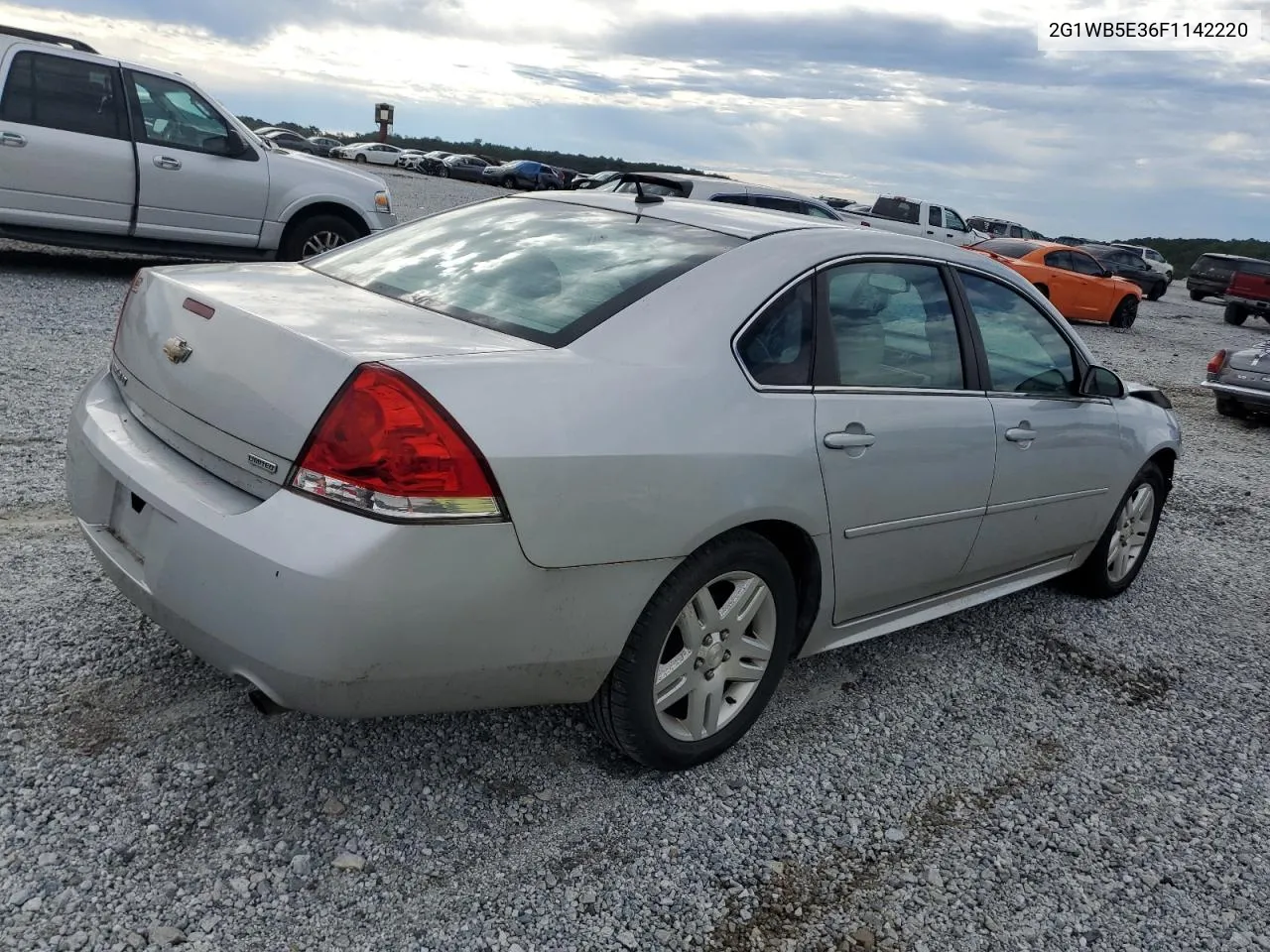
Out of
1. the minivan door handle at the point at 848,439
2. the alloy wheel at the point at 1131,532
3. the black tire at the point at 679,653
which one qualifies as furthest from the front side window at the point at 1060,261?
the black tire at the point at 679,653

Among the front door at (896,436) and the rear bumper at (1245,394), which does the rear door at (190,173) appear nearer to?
the front door at (896,436)

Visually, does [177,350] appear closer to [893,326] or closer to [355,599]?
[355,599]

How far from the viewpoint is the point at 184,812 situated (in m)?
2.61

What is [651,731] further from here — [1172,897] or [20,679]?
[20,679]

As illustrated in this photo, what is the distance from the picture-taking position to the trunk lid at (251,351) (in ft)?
7.95

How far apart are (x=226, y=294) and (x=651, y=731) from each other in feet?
5.26

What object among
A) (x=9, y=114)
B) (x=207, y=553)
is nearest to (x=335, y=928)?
(x=207, y=553)

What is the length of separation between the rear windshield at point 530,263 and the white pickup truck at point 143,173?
6.36m

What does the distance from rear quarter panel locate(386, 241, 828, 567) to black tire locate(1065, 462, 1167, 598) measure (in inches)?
92.1

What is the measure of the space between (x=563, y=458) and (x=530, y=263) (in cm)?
98

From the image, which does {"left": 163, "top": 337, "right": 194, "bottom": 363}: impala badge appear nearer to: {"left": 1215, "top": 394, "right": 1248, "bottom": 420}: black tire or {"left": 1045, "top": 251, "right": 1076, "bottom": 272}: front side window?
{"left": 1215, "top": 394, "right": 1248, "bottom": 420}: black tire

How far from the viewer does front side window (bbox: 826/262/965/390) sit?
3318 mm

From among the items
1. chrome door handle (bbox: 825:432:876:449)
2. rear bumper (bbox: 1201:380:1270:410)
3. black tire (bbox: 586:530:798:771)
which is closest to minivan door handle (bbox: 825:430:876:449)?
chrome door handle (bbox: 825:432:876:449)

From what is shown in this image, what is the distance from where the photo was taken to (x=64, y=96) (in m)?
8.73
